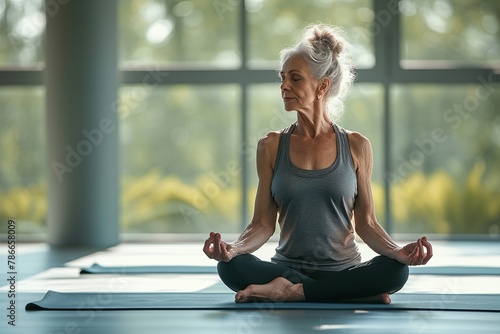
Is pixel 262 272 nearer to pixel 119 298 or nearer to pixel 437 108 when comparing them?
pixel 119 298

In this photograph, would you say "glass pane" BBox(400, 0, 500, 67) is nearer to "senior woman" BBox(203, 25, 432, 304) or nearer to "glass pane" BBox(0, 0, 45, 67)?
"glass pane" BBox(0, 0, 45, 67)

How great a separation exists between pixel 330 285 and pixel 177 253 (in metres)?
2.97

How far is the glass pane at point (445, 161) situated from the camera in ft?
24.5

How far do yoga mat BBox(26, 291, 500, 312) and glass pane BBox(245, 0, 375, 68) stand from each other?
389 centimetres

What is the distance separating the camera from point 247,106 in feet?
24.7

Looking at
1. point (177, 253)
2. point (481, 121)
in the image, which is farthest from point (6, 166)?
point (481, 121)

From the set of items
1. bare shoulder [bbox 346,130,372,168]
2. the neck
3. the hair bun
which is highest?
the hair bun

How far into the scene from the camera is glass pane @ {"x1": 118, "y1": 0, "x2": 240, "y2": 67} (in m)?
7.55

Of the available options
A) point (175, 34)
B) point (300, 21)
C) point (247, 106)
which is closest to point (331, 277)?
point (247, 106)

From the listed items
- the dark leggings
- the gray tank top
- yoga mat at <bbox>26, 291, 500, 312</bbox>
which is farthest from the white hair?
yoga mat at <bbox>26, 291, 500, 312</bbox>

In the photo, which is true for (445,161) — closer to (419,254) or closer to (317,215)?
(317,215)

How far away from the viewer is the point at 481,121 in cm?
749

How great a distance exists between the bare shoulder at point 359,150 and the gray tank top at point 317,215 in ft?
0.17

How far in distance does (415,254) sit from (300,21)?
4.50m
